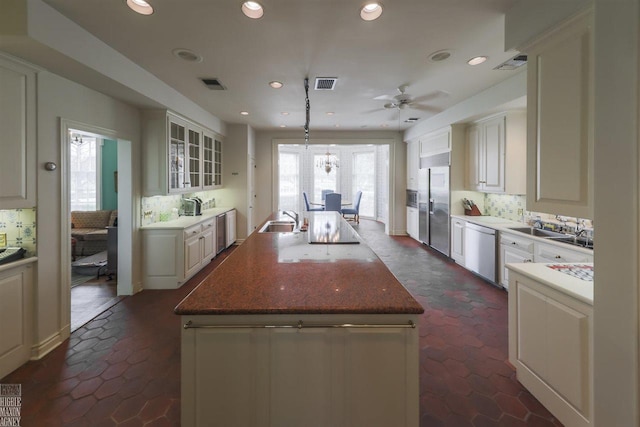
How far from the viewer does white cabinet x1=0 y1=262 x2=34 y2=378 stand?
83.9 inches

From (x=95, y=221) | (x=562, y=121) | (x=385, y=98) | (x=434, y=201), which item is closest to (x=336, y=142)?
(x=434, y=201)

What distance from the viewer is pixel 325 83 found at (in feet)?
12.1

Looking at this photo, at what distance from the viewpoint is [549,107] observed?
180cm

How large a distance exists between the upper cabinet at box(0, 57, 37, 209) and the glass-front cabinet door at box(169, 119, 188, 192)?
1.70 m

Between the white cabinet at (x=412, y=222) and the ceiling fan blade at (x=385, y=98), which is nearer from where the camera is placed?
the ceiling fan blade at (x=385, y=98)

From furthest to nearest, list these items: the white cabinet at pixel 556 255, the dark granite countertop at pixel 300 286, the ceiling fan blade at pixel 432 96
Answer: the ceiling fan blade at pixel 432 96 → the white cabinet at pixel 556 255 → the dark granite countertop at pixel 300 286

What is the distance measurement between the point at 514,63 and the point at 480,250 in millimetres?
2390

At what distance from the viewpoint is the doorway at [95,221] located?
8.96 ft

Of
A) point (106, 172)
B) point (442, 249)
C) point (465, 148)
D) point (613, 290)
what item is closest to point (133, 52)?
point (613, 290)

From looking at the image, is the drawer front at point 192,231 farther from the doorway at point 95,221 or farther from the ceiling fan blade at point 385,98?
the ceiling fan blade at point 385,98

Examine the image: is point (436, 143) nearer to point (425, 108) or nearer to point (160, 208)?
point (425, 108)

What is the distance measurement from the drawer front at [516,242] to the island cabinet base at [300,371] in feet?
8.90

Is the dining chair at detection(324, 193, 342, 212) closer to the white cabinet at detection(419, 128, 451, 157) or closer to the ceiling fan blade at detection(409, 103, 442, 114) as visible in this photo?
the white cabinet at detection(419, 128, 451, 157)

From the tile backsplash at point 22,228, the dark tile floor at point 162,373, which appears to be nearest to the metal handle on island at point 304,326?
the dark tile floor at point 162,373
